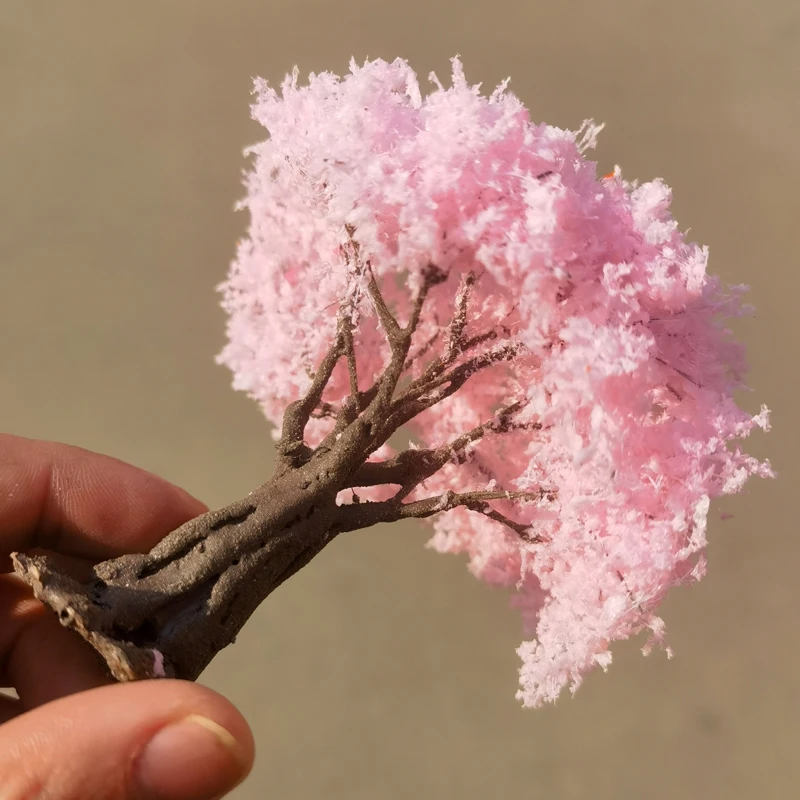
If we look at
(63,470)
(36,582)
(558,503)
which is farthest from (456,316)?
(63,470)

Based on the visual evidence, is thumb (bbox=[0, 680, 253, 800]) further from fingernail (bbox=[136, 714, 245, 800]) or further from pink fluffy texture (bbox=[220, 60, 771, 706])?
pink fluffy texture (bbox=[220, 60, 771, 706])

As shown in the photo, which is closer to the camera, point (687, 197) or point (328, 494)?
point (328, 494)

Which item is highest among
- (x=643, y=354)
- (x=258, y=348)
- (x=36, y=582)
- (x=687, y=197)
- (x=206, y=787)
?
(x=687, y=197)

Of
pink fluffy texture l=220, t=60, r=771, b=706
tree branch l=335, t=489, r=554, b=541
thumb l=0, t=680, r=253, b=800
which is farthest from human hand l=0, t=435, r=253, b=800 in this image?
pink fluffy texture l=220, t=60, r=771, b=706

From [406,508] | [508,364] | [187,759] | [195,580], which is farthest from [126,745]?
[508,364]

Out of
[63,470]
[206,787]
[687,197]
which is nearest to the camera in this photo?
[206,787]

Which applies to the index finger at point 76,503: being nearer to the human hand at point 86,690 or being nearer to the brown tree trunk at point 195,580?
the human hand at point 86,690

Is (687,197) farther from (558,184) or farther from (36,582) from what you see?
(36,582)

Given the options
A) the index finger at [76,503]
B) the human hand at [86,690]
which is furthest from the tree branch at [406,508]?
the index finger at [76,503]
